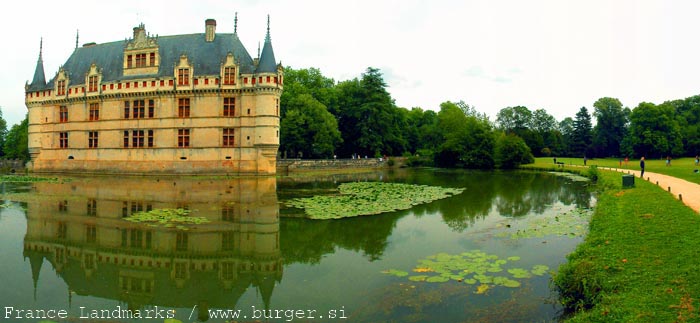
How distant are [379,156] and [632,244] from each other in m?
46.5

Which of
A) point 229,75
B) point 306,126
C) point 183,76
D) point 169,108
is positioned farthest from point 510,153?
point 169,108

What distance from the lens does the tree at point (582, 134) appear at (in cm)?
7288

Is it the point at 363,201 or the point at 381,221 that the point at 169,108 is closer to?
the point at 363,201

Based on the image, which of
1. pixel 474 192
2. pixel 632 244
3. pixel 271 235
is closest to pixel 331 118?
pixel 474 192

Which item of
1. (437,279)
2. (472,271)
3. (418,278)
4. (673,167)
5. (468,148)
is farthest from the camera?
(468,148)

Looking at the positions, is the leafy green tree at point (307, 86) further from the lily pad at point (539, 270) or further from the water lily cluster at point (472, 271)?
the lily pad at point (539, 270)

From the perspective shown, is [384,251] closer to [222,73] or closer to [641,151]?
[222,73]

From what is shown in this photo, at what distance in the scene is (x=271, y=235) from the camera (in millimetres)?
12648

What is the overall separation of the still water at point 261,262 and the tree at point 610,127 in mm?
61504

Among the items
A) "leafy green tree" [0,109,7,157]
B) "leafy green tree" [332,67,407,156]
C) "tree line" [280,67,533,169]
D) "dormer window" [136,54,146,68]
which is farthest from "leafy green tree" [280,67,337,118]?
"leafy green tree" [0,109,7,157]

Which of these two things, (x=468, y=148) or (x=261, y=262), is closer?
(x=261, y=262)

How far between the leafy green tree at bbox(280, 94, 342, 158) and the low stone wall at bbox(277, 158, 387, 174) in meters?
2.79

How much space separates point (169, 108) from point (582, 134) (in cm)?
6478

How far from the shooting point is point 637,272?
24.3 feet
